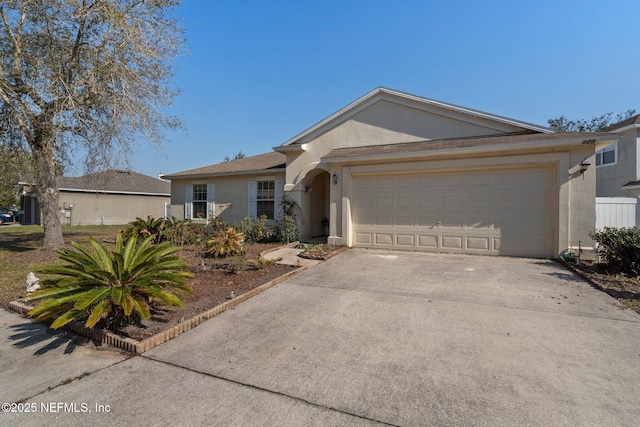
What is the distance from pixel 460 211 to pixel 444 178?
1.06 metres

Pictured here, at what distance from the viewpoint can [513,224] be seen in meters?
8.32

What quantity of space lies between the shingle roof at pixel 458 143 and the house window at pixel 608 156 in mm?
10212

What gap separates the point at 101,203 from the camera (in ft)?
86.8

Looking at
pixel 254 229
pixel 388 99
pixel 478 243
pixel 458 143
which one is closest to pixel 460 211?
pixel 478 243

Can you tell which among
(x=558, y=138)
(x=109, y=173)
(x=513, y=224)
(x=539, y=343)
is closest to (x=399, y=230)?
(x=513, y=224)

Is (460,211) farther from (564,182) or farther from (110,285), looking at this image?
(110,285)

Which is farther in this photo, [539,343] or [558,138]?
[558,138]

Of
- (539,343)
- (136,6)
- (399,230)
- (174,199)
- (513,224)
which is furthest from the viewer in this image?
(174,199)

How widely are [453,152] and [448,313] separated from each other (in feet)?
17.1

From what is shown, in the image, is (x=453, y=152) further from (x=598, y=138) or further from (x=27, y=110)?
(x=27, y=110)

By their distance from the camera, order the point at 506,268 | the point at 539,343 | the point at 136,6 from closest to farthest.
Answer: the point at 539,343 < the point at 506,268 < the point at 136,6

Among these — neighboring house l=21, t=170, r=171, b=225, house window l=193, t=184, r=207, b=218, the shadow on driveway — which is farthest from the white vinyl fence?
neighboring house l=21, t=170, r=171, b=225

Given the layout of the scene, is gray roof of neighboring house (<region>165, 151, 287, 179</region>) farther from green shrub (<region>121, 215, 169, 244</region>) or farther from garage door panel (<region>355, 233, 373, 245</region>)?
garage door panel (<region>355, 233, 373, 245</region>)

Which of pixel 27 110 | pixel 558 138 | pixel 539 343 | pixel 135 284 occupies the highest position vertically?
pixel 27 110
